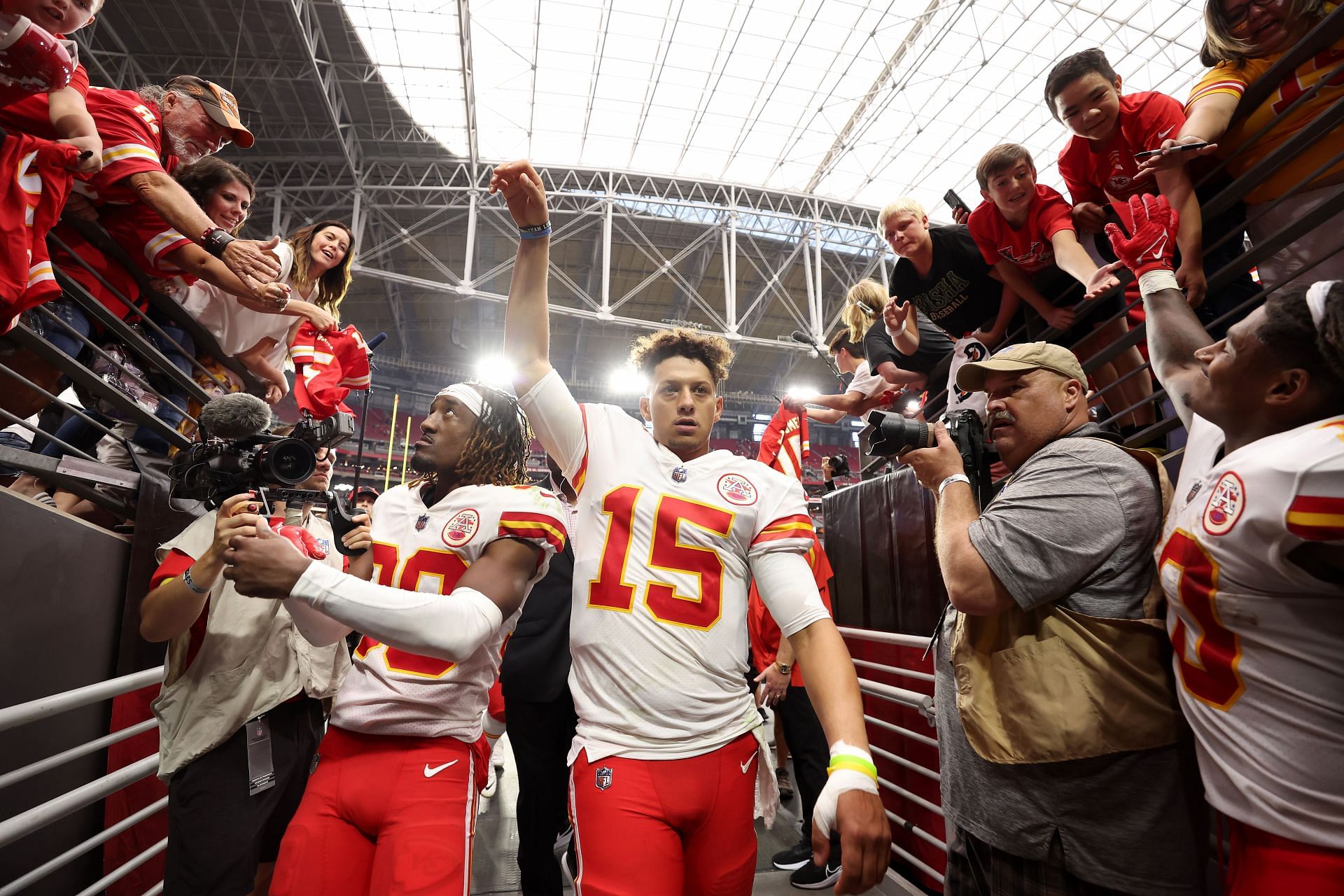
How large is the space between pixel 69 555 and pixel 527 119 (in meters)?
14.1

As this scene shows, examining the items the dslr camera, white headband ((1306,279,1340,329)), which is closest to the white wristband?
white headband ((1306,279,1340,329))

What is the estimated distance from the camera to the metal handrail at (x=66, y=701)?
1327 millimetres

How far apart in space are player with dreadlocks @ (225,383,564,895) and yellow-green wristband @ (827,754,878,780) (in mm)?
821

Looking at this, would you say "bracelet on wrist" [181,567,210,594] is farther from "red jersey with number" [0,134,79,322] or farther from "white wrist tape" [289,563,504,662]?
"red jersey with number" [0,134,79,322]

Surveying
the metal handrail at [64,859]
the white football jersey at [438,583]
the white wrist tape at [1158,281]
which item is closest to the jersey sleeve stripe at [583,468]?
the white football jersey at [438,583]

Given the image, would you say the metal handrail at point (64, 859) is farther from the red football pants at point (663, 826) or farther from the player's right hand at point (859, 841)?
the player's right hand at point (859, 841)

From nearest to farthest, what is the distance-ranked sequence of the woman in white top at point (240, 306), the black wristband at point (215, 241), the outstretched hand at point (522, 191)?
1. the outstretched hand at point (522, 191)
2. the black wristband at point (215, 241)
3. the woman in white top at point (240, 306)

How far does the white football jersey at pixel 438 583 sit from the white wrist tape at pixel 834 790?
95cm

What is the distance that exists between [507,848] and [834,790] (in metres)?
3.00

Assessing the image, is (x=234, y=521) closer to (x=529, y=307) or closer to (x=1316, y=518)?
(x=529, y=307)

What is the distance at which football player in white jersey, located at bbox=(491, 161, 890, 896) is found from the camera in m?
1.44

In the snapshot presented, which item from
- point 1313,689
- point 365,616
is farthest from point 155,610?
point 1313,689

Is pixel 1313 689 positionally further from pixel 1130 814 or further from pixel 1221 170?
pixel 1221 170

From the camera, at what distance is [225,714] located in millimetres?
2041
